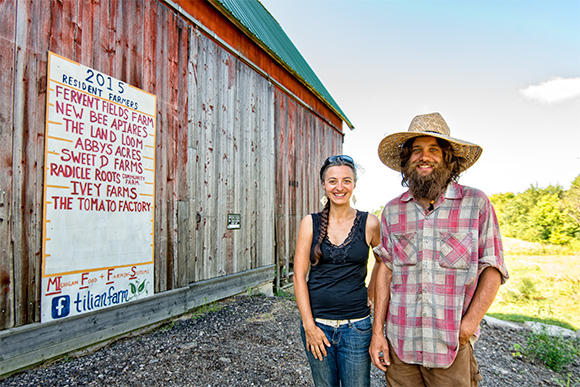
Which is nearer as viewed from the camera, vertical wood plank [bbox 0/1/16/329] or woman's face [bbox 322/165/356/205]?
woman's face [bbox 322/165/356/205]

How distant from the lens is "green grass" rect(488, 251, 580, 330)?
6914mm

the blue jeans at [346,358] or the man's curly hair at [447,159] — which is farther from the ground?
the man's curly hair at [447,159]

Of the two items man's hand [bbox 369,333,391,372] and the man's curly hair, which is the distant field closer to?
the man's curly hair

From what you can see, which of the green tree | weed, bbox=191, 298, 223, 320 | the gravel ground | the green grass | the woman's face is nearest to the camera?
the woman's face

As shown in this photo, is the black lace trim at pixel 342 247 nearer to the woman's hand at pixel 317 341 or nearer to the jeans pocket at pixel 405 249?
the jeans pocket at pixel 405 249

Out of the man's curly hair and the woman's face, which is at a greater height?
the man's curly hair

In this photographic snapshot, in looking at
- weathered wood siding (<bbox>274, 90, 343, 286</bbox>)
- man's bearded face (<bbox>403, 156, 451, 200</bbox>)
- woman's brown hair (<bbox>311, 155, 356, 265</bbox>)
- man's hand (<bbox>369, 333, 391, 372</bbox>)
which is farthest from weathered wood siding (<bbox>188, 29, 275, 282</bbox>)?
man's bearded face (<bbox>403, 156, 451, 200</bbox>)

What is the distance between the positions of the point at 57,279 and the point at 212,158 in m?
2.45

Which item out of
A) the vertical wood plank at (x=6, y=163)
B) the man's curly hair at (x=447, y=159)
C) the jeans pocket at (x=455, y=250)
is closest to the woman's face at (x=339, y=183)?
the man's curly hair at (x=447, y=159)

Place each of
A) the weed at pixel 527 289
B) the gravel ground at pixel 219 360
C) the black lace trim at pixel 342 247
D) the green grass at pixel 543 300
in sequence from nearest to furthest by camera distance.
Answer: the black lace trim at pixel 342 247, the gravel ground at pixel 219 360, the green grass at pixel 543 300, the weed at pixel 527 289

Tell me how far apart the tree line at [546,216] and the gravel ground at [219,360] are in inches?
896

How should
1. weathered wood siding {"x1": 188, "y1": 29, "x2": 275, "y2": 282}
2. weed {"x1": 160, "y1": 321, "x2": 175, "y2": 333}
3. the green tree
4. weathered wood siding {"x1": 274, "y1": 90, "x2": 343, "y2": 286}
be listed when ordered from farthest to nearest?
the green tree → weathered wood siding {"x1": 274, "y1": 90, "x2": 343, "y2": 286} → weathered wood siding {"x1": 188, "y1": 29, "x2": 275, "y2": 282} → weed {"x1": 160, "y1": 321, "x2": 175, "y2": 333}

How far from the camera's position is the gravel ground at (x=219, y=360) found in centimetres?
284

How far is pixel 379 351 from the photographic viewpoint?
1.92 meters
